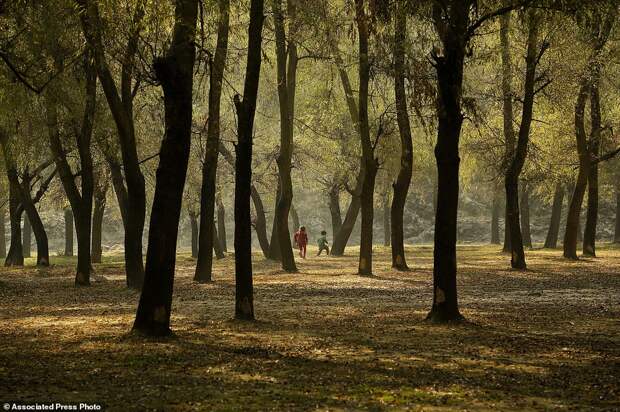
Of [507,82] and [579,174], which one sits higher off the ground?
[507,82]

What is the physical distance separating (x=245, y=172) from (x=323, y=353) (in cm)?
402

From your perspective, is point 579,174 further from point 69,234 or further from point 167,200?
point 69,234

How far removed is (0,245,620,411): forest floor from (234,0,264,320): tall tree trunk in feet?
1.84

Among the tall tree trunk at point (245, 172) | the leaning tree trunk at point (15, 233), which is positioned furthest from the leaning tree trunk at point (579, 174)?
the leaning tree trunk at point (15, 233)

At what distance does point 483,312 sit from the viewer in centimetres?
1549

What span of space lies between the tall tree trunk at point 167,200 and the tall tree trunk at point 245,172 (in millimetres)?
2122

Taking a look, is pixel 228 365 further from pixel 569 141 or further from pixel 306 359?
pixel 569 141

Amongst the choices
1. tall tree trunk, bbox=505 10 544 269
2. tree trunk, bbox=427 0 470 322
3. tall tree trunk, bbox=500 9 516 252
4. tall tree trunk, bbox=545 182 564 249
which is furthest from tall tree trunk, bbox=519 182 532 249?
tree trunk, bbox=427 0 470 322

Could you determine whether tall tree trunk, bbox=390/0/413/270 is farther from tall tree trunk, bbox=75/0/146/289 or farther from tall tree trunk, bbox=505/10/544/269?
tall tree trunk, bbox=75/0/146/289

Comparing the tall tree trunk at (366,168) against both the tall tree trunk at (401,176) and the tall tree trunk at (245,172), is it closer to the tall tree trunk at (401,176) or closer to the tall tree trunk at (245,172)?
the tall tree trunk at (401,176)

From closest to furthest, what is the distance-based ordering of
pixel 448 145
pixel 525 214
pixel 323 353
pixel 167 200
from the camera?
pixel 323 353, pixel 167 200, pixel 448 145, pixel 525 214

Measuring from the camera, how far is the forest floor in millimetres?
Answer: 7938

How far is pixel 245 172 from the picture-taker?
13.7 meters

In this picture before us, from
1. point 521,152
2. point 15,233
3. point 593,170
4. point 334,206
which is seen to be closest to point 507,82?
point 521,152
